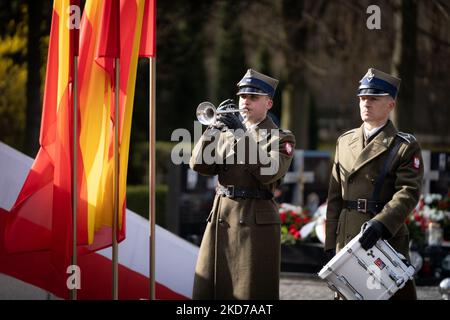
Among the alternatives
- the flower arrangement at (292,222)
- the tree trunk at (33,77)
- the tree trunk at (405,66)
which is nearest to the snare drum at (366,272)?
the flower arrangement at (292,222)

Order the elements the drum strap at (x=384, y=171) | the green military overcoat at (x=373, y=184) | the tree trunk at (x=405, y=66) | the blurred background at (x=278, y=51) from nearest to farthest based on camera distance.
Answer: the green military overcoat at (x=373, y=184), the drum strap at (x=384, y=171), the tree trunk at (x=405, y=66), the blurred background at (x=278, y=51)

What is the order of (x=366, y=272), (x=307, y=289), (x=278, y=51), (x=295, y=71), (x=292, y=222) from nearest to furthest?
(x=366, y=272), (x=307, y=289), (x=292, y=222), (x=295, y=71), (x=278, y=51)

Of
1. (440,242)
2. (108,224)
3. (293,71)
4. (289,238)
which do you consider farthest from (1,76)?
(108,224)

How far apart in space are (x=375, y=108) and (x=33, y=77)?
31.6ft

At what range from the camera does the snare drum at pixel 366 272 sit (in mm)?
5910

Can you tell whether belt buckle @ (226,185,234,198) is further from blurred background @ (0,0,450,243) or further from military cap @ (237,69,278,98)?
blurred background @ (0,0,450,243)

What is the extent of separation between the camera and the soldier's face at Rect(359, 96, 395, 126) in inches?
252

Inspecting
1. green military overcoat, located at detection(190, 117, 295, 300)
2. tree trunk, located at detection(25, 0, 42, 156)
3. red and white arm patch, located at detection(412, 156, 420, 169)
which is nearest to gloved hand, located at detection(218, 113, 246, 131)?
green military overcoat, located at detection(190, 117, 295, 300)

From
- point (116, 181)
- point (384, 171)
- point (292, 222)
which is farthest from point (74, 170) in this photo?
point (292, 222)

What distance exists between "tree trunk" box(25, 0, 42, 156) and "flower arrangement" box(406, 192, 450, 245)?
6.11m

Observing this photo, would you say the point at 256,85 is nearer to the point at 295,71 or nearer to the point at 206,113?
the point at 206,113

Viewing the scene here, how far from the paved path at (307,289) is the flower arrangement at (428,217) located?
32.3 inches

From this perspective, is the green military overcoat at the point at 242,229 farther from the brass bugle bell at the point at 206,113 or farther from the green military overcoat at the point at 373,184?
the green military overcoat at the point at 373,184

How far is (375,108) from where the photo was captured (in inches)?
252
